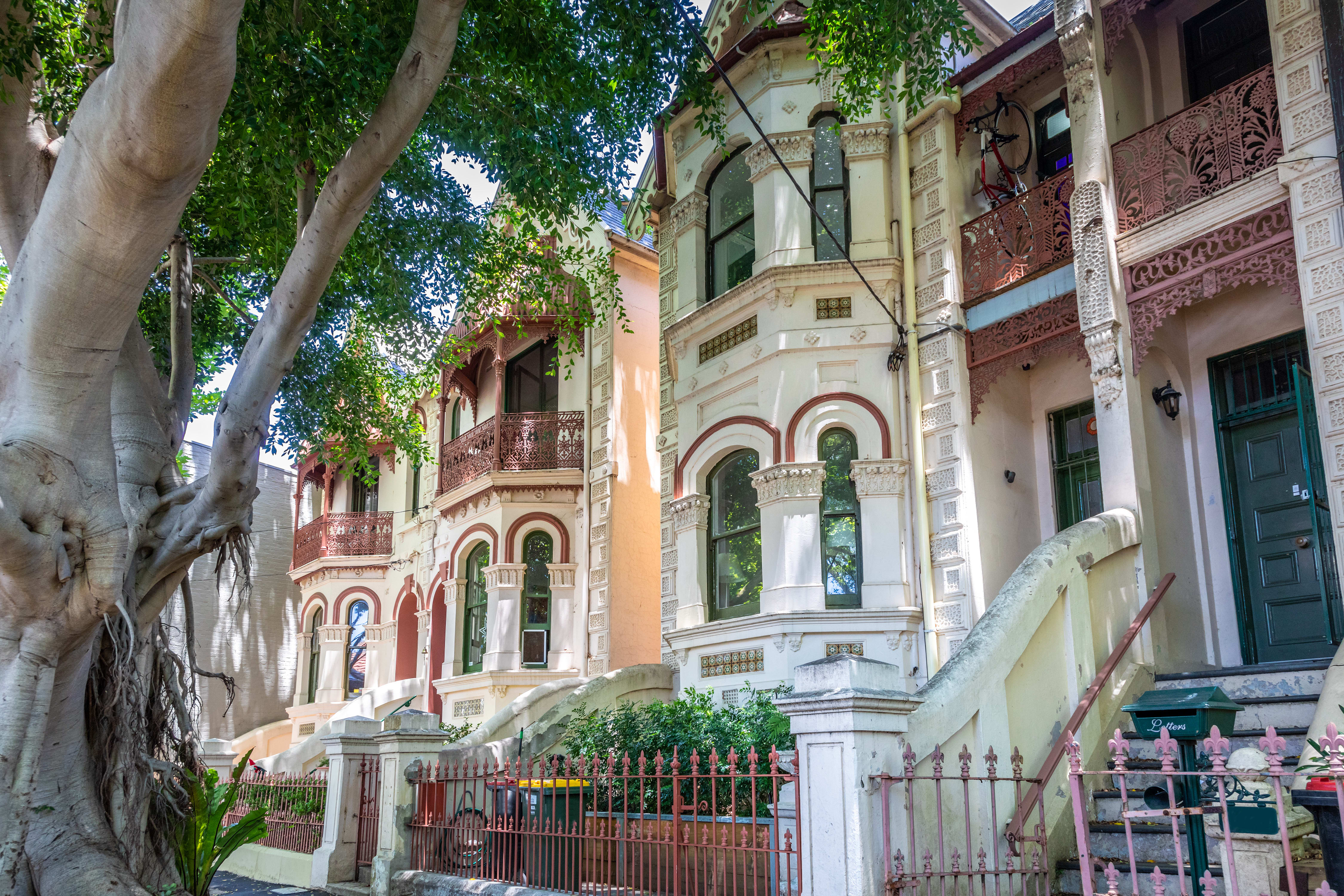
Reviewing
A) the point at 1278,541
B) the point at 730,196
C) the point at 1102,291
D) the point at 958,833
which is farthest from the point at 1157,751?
the point at 730,196

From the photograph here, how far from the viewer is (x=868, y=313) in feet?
42.0

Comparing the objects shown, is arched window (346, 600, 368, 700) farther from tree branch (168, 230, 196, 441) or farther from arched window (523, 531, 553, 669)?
tree branch (168, 230, 196, 441)

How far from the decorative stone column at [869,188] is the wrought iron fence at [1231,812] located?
8022 millimetres

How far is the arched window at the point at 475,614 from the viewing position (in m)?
19.1

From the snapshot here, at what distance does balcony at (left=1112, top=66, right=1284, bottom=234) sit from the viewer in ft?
31.0

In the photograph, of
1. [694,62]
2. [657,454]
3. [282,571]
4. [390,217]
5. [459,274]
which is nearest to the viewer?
[694,62]

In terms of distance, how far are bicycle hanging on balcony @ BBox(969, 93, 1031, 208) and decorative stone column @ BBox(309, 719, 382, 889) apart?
30.2ft

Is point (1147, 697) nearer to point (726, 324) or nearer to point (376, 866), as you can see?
point (376, 866)

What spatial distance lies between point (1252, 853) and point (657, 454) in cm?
1303

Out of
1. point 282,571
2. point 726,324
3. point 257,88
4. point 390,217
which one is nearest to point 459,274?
point 390,217

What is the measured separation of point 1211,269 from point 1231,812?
5.89 m

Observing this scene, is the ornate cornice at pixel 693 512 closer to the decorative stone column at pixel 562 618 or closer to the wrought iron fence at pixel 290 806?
the decorative stone column at pixel 562 618

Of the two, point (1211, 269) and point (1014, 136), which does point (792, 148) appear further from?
point (1211, 269)

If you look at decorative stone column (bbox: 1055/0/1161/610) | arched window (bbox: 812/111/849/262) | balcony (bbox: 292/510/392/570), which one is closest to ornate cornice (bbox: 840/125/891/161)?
arched window (bbox: 812/111/849/262)
